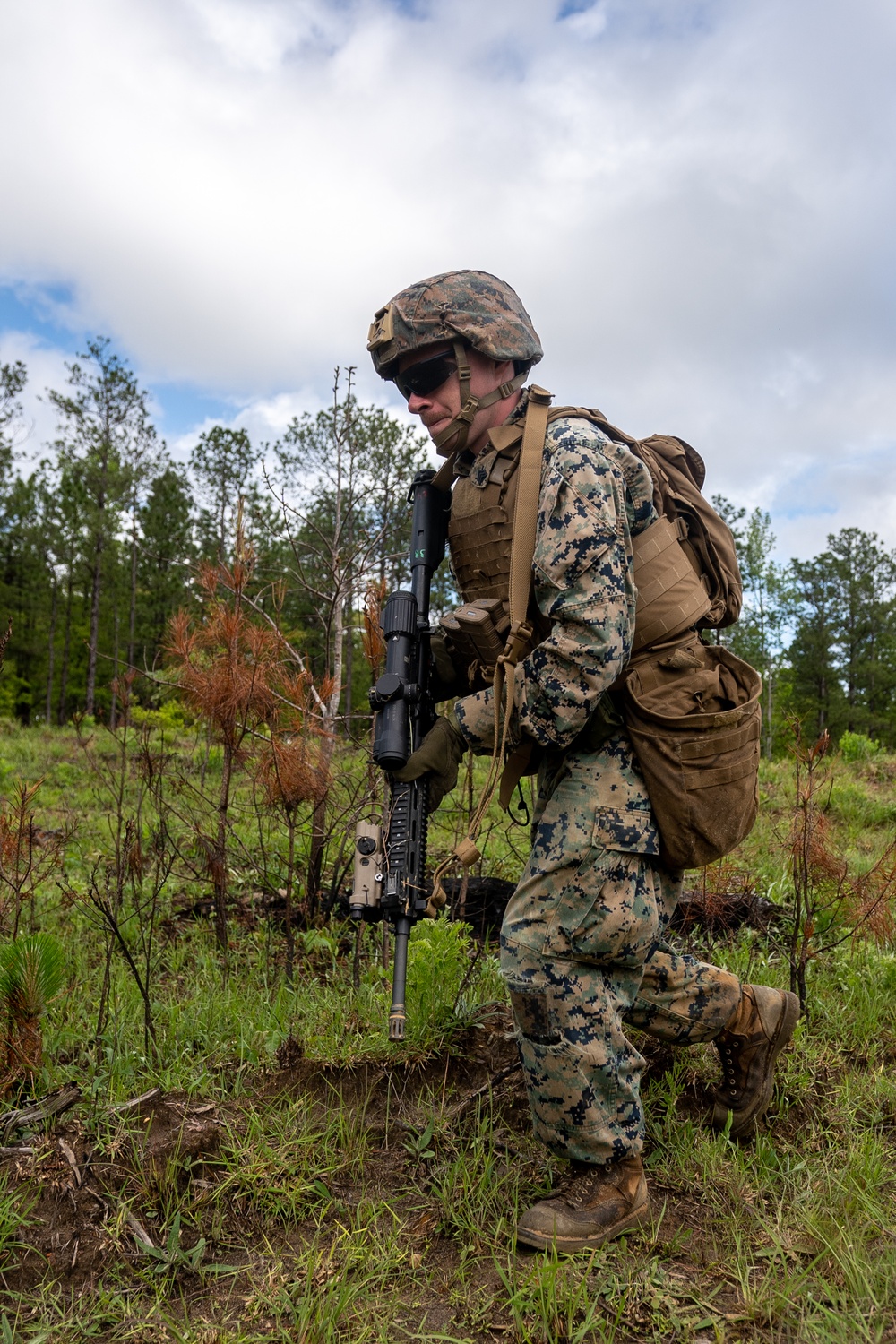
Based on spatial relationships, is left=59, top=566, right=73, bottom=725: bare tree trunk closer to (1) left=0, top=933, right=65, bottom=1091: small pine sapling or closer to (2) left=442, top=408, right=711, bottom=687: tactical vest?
(1) left=0, top=933, right=65, bottom=1091: small pine sapling

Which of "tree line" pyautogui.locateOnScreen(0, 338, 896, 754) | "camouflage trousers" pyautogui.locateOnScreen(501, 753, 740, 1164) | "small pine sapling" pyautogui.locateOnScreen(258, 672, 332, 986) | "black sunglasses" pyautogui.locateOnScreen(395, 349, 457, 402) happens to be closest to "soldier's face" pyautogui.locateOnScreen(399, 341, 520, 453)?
"black sunglasses" pyautogui.locateOnScreen(395, 349, 457, 402)

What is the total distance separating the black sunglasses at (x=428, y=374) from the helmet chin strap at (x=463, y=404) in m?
0.03

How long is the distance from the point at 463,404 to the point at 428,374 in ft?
0.51

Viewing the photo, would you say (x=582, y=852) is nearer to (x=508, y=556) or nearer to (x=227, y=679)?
(x=508, y=556)

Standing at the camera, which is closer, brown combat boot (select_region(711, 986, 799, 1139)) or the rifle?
the rifle

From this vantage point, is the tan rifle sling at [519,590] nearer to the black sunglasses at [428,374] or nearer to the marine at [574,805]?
the marine at [574,805]

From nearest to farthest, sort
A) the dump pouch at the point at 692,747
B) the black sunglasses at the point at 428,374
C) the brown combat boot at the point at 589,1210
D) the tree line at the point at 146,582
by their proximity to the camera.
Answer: the brown combat boot at the point at 589,1210 → the dump pouch at the point at 692,747 → the black sunglasses at the point at 428,374 → the tree line at the point at 146,582

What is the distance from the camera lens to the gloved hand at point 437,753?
8.19 feet

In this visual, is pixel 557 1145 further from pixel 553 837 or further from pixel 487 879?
pixel 487 879

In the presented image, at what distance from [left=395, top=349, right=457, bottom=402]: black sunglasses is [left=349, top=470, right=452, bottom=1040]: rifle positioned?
421 millimetres

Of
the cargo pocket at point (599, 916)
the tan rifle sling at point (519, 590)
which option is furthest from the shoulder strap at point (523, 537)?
the cargo pocket at point (599, 916)

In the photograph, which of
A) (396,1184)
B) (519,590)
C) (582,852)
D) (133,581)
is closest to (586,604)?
(519,590)

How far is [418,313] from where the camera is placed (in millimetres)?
2619

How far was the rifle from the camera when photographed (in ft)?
7.99
